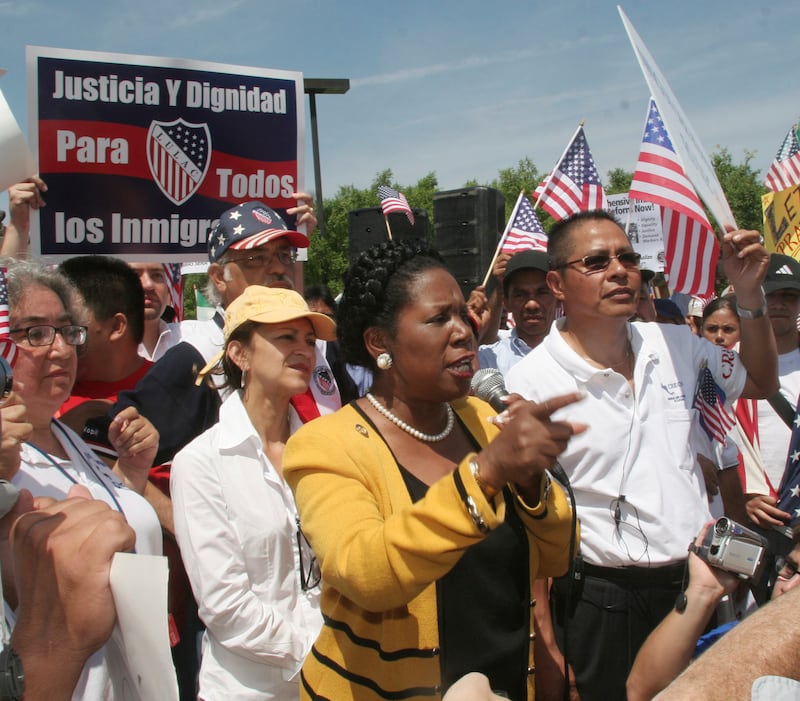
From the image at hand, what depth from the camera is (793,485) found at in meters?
3.44

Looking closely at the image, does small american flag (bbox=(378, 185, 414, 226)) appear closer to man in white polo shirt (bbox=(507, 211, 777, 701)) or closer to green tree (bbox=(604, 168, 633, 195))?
man in white polo shirt (bbox=(507, 211, 777, 701))

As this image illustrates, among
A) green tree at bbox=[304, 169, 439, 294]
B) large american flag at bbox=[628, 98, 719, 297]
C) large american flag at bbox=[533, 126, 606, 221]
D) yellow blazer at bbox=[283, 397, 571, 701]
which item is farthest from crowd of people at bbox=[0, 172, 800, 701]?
green tree at bbox=[304, 169, 439, 294]

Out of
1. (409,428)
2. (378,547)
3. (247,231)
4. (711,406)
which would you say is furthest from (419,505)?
(247,231)

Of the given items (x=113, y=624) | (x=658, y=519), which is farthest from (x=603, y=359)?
(x=113, y=624)

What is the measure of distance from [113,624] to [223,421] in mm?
1425

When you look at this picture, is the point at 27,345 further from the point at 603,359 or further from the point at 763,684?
the point at 763,684

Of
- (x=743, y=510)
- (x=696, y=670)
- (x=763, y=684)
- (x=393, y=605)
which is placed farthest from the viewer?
(x=743, y=510)

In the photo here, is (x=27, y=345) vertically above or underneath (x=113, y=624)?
above

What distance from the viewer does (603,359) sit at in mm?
3332

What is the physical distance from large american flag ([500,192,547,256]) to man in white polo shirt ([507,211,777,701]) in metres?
3.43

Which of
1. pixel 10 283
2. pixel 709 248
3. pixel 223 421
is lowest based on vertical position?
pixel 223 421

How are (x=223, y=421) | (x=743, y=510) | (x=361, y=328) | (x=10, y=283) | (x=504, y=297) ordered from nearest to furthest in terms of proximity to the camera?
1. (x=361, y=328)
2. (x=10, y=283)
3. (x=223, y=421)
4. (x=743, y=510)
5. (x=504, y=297)

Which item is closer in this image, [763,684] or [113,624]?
[763,684]

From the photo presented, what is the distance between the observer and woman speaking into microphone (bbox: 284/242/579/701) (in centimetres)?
181
